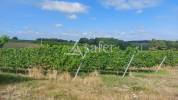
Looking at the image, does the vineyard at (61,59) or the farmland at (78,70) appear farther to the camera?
the vineyard at (61,59)

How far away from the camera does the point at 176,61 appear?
35250 mm

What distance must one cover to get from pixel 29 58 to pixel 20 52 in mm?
705

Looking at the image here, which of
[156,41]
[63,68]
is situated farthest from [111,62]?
[156,41]

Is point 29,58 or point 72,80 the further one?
point 29,58

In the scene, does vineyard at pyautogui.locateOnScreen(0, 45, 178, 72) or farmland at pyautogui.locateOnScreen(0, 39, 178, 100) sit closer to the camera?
farmland at pyautogui.locateOnScreen(0, 39, 178, 100)

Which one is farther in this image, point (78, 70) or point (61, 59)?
point (61, 59)

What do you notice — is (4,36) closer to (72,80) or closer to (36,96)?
(72,80)

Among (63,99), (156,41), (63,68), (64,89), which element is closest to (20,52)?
(63,68)

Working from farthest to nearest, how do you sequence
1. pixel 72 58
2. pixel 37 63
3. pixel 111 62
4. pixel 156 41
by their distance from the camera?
pixel 156 41, pixel 111 62, pixel 37 63, pixel 72 58

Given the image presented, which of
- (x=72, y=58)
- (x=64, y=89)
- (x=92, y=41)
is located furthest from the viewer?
(x=92, y=41)

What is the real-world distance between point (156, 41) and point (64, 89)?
38345 mm

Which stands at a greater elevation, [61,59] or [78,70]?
[61,59]

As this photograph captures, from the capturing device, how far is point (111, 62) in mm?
26734

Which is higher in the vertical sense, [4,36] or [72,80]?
→ [4,36]
